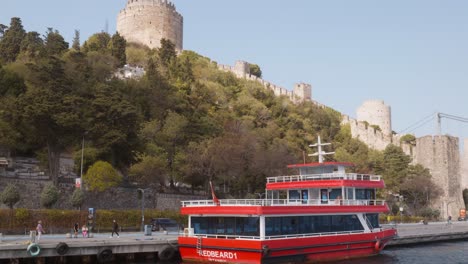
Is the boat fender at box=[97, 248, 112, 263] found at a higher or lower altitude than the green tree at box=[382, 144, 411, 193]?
lower

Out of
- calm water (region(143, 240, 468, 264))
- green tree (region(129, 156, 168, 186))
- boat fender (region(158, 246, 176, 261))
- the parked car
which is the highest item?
green tree (region(129, 156, 168, 186))

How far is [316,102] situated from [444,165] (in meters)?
30.2

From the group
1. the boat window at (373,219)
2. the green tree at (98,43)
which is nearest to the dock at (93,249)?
the boat window at (373,219)

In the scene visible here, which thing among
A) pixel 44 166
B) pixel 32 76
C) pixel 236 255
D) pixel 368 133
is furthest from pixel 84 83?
pixel 368 133

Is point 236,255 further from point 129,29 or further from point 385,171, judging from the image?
point 129,29

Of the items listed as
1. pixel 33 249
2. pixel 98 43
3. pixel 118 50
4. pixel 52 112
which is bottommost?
pixel 33 249

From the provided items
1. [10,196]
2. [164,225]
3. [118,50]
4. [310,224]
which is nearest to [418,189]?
[164,225]

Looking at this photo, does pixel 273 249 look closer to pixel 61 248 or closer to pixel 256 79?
pixel 61 248

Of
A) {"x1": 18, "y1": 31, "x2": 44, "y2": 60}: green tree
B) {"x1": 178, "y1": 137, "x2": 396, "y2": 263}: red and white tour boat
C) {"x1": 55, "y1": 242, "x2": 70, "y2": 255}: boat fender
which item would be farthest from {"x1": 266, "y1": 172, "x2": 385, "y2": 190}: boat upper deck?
{"x1": 18, "y1": 31, "x2": 44, "y2": 60}: green tree

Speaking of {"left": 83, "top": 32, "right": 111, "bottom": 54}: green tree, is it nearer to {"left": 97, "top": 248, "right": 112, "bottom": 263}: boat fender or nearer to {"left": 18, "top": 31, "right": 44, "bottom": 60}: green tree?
{"left": 18, "top": 31, "right": 44, "bottom": 60}: green tree

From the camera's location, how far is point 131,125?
43.0 metres

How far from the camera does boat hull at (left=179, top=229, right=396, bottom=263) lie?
2289cm

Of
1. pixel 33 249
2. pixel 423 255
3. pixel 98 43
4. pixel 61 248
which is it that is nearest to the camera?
pixel 33 249

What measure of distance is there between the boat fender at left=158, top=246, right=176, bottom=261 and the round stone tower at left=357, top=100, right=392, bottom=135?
78737 mm
